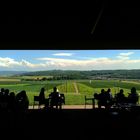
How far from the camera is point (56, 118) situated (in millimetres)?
11375
